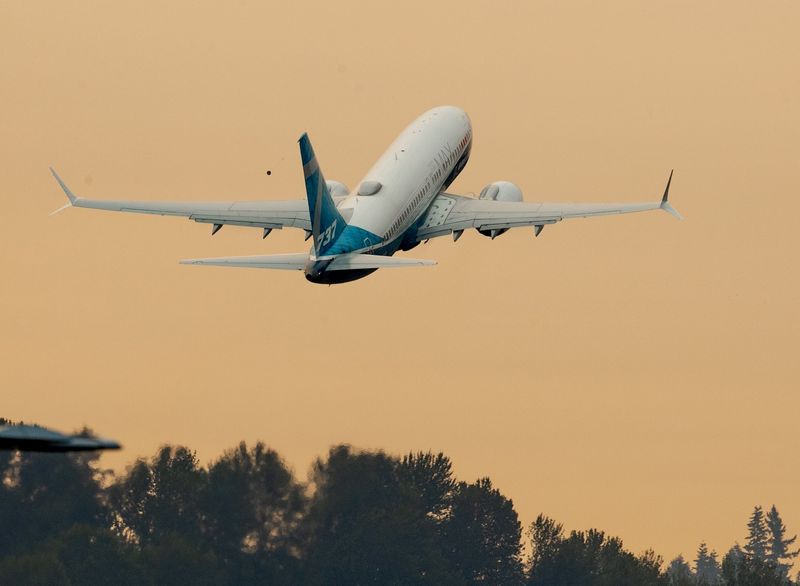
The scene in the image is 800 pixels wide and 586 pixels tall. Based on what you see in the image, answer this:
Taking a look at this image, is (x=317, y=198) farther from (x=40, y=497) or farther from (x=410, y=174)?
(x=40, y=497)

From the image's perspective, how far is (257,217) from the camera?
86062 millimetres

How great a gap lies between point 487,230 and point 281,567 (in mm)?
35099

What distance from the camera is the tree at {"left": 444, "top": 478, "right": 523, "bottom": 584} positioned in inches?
5335

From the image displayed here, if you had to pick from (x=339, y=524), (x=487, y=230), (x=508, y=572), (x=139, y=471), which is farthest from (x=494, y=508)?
(x=487, y=230)

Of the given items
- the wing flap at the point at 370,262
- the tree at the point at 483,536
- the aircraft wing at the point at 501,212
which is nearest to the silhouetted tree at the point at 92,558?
the tree at the point at 483,536

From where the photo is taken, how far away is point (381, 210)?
8250cm

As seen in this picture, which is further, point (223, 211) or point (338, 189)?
point (338, 189)

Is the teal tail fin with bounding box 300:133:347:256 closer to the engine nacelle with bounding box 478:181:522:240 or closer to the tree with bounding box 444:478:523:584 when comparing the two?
the engine nacelle with bounding box 478:181:522:240

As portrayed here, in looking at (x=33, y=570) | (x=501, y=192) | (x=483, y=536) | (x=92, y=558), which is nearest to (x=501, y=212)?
(x=501, y=192)

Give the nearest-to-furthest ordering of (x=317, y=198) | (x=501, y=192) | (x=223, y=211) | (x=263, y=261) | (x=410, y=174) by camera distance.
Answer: (x=263, y=261) < (x=317, y=198) < (x=223, y=211) < (x=410, y=174) < (x=501, y=192)

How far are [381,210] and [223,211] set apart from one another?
329 inches

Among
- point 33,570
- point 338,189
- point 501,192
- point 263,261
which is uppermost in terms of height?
point 501,192

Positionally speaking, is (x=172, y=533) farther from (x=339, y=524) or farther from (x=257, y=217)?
(x=257, y=217)

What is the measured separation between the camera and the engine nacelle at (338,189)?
9106 centimetres
